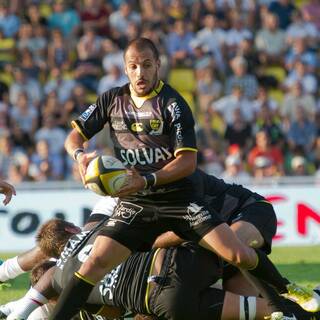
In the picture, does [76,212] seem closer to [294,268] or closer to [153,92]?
[294,268]

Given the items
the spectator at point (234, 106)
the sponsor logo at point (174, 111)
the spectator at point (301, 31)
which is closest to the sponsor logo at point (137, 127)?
the sponsor logo at point (174, 111)

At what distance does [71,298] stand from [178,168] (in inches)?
42.4

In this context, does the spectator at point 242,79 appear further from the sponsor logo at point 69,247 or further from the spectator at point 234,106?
the sponsor logo at point 69,247

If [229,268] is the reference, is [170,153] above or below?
above

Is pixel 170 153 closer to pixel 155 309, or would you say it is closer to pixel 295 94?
pixel 155 309

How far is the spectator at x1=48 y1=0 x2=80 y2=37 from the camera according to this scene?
18.3 metres

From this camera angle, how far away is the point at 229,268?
7.68m

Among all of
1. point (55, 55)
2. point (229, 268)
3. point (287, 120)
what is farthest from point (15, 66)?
point (229, 268)

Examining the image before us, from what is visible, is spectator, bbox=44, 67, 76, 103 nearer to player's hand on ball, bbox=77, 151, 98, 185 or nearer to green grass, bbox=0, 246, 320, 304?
green grass, bbox=0, 246, 320, 304

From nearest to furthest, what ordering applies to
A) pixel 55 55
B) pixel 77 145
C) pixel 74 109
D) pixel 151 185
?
1. pixel 151 185
2. pixel 77 145
3. pixel 74 109
4. pixel 55 55

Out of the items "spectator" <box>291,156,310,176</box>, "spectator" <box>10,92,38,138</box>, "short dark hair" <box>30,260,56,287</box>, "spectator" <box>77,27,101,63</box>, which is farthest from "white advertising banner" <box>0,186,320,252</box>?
"short dark hair" <box>30,260,56,287</box>

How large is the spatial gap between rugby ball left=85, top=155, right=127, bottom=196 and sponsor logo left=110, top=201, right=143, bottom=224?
0.27m

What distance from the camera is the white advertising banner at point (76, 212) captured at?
13180 mm

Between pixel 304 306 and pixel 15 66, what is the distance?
1109 cm
